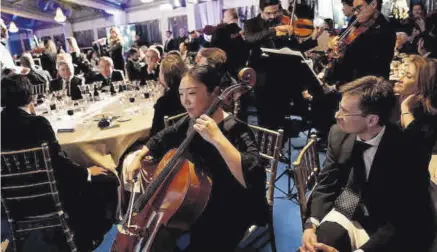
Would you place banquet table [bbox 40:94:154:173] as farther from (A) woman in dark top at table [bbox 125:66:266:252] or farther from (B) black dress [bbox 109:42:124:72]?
(B) black dress [bbox 109:42:124:72]

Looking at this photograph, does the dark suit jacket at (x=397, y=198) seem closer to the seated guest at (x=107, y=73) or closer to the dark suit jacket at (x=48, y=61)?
the seated guest at (x=107, y=73)

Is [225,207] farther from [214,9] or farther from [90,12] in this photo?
[90,12]

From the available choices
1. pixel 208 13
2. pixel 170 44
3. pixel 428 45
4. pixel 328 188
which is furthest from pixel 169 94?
pixel 208 13

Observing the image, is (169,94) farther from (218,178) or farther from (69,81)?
(69,81)

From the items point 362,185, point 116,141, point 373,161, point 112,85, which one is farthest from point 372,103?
point 112,85

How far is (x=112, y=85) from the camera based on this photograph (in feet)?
14.4

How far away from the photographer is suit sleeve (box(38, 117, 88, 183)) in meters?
2.05

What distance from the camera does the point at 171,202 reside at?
1589 millimetres

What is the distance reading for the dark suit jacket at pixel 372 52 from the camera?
128 inches

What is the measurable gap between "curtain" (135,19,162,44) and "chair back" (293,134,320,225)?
45.7 ft

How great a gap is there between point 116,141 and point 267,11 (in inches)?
80.4

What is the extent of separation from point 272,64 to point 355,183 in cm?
241

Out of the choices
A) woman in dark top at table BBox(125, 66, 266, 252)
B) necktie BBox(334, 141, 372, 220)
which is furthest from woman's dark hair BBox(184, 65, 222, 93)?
necktie BBox(334, 141, 372, 220)

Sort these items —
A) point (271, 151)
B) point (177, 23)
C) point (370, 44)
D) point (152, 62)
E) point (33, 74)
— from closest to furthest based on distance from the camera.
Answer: point (271, 151)
point (370, 44)
point (152, 62)
point (33, 74)
point (177, 23)
